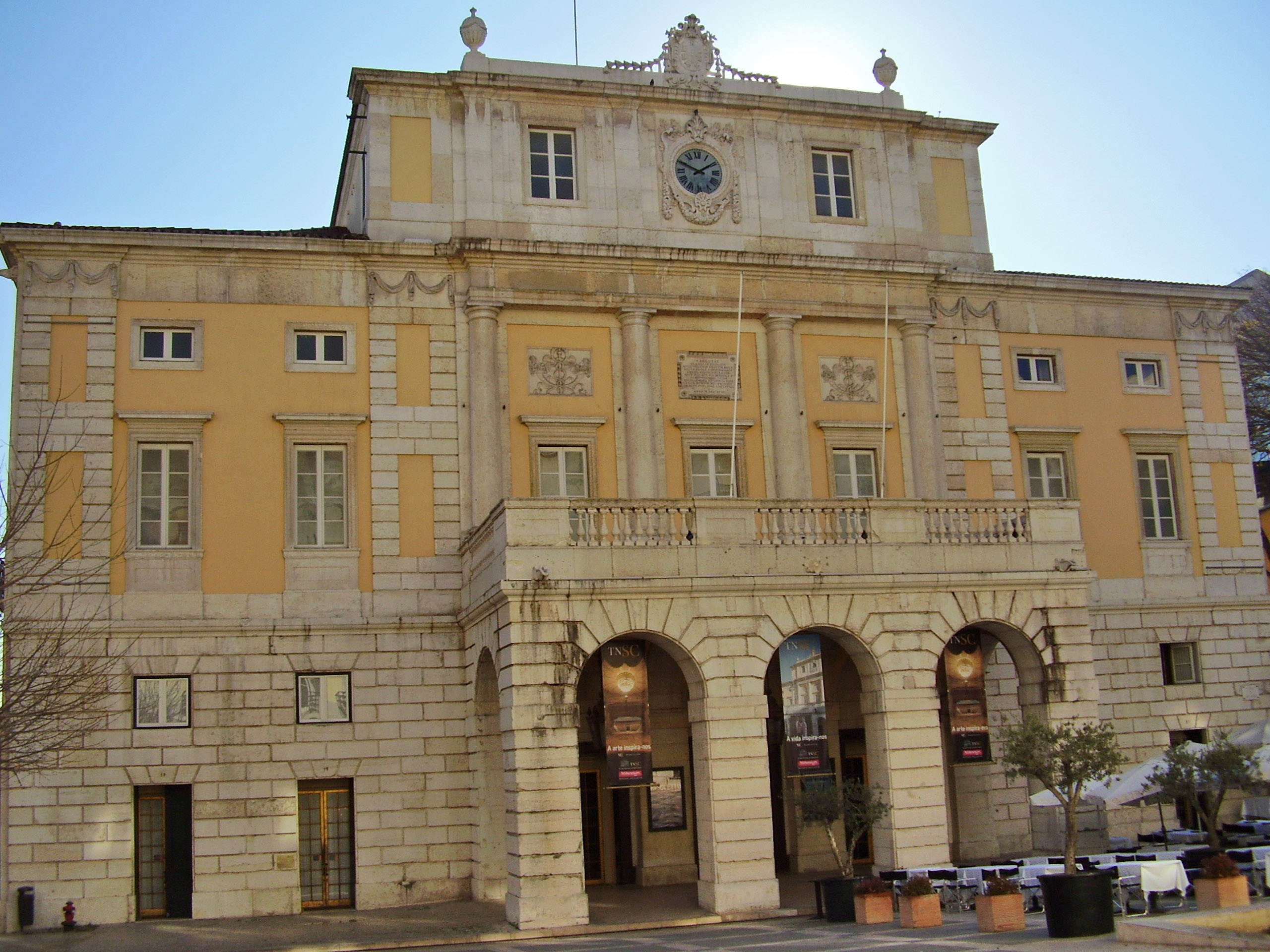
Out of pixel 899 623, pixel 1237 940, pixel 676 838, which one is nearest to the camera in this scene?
pixel 1237 940

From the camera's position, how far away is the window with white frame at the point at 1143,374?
3098cm

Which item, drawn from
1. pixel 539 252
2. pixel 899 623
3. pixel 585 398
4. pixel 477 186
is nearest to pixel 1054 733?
pixel 899 623

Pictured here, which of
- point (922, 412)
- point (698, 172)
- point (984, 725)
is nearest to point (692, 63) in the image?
point (698, 172)

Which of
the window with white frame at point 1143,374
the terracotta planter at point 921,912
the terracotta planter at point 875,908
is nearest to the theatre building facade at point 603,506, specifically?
the window with white frame at point 1143,374

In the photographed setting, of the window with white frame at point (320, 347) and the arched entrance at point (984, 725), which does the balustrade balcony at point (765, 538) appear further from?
the window with white frame at point (320, 347)

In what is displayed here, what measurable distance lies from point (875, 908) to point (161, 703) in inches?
501

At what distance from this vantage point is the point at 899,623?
23.1 meters

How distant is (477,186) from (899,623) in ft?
38.9

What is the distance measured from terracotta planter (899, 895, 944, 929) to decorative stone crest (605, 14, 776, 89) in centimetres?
1704

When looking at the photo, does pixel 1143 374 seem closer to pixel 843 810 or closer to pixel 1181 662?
pixel 1181 662

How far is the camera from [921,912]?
64.0 feet

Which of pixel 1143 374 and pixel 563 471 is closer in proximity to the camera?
pixel 563 471

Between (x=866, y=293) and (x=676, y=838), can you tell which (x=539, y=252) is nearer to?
(x=866, y=293)

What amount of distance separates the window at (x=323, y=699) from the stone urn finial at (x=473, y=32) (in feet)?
42.1
